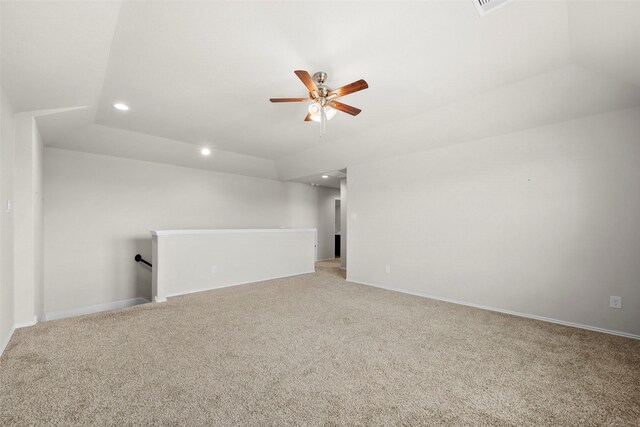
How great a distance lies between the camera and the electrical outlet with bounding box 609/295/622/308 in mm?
2730

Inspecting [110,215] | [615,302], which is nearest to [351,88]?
[615,302]

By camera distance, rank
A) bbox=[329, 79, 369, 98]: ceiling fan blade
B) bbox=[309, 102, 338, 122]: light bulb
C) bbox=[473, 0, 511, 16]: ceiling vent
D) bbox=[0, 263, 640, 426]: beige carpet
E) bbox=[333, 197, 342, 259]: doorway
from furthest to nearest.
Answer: bbox=[333, 197, 342, 259]: doorway, bbox=[309, 102, 338, 122]: light bulb, bbox=[329, 79, 369, 98]: ceiling fan blade, bbox=[473, 0, 511, 16]: ceiling vent, bbox=[0, 263, 640, 426]: beige carpet

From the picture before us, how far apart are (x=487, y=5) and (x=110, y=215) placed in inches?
228

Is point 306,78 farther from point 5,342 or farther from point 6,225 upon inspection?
point 5,342

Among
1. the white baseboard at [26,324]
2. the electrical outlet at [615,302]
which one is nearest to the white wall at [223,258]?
the white baseboard at [26,324]

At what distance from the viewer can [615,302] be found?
9.02 feet

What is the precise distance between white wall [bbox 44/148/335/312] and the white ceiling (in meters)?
0.76

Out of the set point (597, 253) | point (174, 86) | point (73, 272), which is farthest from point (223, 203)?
point (597, 253)

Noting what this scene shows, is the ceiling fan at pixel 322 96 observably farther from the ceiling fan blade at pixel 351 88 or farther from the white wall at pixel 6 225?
the white wall at pixel 6 225

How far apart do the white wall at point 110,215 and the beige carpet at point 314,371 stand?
1.98m

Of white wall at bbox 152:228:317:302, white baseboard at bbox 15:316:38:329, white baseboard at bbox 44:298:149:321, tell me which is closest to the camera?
white baseboard at bbox 15:316:38:329

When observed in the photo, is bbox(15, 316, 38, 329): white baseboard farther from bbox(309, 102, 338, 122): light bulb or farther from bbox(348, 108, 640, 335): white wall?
bbox(348, 108, 640, 335): white wall

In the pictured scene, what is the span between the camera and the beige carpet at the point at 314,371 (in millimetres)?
1545

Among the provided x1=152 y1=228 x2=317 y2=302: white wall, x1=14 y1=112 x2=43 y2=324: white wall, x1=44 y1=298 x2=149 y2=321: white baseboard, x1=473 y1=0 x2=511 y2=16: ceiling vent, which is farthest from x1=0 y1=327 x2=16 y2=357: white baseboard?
x1=473 y1=0 x2=511 y2=16: ceiling vent
